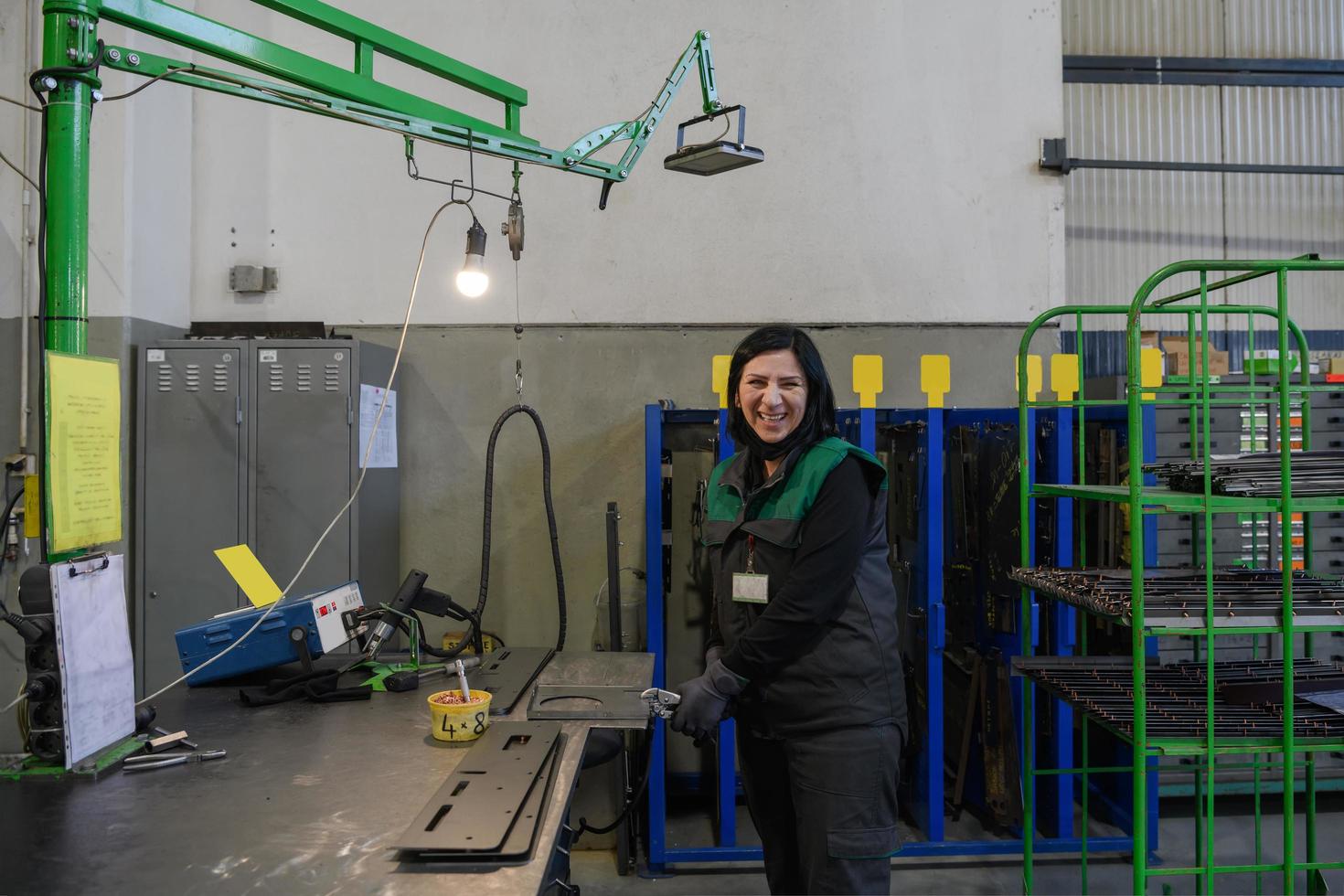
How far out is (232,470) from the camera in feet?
10.0

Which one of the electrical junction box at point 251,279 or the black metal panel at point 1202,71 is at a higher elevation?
the black metal panel at point 1202,71

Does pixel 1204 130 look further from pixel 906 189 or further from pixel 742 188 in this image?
pixel 742 188

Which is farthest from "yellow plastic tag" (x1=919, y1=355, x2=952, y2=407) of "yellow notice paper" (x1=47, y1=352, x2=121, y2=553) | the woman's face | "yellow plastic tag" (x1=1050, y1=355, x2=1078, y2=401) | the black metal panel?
the black metal panel

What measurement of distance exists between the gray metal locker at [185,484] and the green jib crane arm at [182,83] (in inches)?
60.7

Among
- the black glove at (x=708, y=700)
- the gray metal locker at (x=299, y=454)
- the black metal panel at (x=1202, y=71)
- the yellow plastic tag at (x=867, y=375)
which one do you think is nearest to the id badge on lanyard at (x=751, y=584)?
the black glove at (x=708, y=700)

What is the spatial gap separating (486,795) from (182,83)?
150 centimetres

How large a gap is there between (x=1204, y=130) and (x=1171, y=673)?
10.8 ft

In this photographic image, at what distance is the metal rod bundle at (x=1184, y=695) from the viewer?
187 centimetres

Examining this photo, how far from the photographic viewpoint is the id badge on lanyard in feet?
5.98

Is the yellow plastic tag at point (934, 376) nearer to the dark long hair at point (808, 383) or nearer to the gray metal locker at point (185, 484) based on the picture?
the dark long hair at point (808, 383)

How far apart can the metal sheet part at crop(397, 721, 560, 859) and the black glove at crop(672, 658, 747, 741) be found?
282 mm

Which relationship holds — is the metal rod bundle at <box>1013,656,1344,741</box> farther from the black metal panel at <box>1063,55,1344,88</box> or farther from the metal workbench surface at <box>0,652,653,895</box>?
the black metal panel at <box>1063,55,1344,88</box>

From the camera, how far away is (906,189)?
3598mm

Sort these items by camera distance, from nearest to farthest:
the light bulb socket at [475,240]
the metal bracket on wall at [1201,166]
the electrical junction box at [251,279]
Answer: the light bulb socket at [475,240] → the electrical junction box at [251,279] → the metal bracket on wall at [1201,166]
